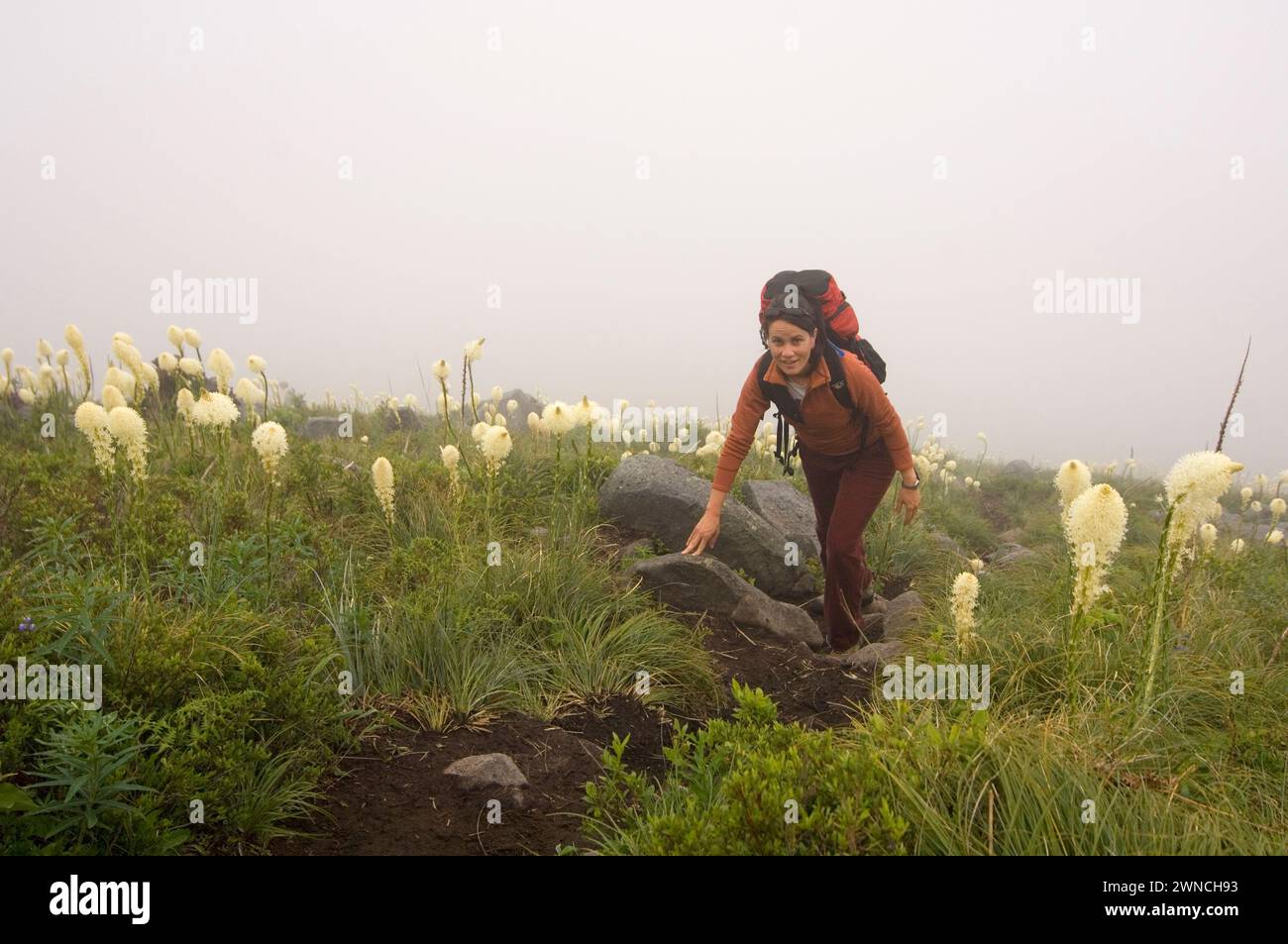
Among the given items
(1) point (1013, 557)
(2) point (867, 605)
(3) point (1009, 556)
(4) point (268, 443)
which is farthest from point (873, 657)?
(4) point (268, 443)

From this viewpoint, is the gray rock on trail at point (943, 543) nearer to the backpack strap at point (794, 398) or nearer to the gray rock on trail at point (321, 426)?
the backpack strap at point (794, 398)

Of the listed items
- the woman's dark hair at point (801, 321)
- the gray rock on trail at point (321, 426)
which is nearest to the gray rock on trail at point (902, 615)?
the woman's dark hair at point (801, 321)

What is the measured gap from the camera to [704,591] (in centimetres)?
640

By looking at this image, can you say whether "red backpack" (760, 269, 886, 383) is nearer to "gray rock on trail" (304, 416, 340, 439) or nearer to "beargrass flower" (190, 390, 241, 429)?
"beargrass flower" (190, 390, 241, 429)

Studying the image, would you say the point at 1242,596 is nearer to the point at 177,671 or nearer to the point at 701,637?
the point at 701,637

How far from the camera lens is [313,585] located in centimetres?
508

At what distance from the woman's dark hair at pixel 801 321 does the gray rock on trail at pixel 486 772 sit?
3.31 meters

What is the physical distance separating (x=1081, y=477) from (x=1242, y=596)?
3.70 m

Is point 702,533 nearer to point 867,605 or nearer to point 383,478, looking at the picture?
point 383,478

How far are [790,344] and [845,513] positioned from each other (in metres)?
1.50

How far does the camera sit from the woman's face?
5.35 metres

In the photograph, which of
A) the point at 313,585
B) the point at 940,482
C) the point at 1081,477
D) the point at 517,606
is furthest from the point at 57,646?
the point at 940,482

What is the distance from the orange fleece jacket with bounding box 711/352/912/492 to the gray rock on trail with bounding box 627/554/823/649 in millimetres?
987

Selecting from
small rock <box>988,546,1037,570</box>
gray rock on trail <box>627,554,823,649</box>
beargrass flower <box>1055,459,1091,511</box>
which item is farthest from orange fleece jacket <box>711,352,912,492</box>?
small rock <box>988,546,1037,570</box>
